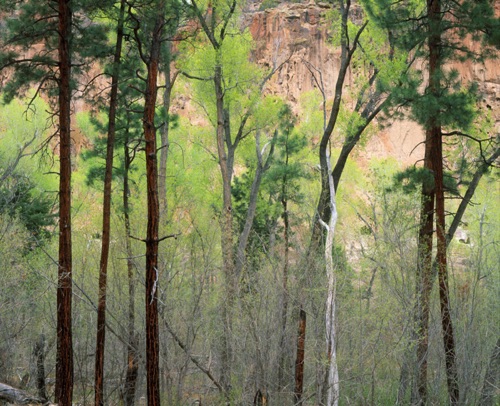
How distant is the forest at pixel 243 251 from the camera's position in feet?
38.4

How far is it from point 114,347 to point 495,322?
896cm

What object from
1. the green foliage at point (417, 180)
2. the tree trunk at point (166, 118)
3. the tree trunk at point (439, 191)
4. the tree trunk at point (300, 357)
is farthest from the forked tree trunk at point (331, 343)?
the tree trunk at point (166, 118)

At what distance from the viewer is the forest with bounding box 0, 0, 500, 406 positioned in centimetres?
1170

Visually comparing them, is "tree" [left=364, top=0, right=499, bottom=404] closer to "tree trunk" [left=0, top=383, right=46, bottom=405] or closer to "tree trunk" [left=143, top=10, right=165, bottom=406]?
"tree trunk" [left=143, top=10, right=165, bottom=406]

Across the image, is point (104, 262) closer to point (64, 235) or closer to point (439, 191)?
point (64, 235)

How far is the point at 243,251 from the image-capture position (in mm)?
16859

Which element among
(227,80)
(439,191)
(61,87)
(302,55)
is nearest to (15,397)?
(61,87)

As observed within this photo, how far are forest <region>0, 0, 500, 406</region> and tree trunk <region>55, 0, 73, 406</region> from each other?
34mm

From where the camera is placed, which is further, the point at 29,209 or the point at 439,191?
the point at 29,209

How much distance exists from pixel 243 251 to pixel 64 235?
19.4 feet

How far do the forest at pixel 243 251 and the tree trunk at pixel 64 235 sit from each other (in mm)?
34

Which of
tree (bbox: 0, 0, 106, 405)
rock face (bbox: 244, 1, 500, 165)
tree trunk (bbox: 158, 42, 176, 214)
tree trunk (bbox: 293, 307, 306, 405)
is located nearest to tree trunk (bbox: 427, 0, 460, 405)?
tree trunk (bbox: 293, 307, 306, 405)

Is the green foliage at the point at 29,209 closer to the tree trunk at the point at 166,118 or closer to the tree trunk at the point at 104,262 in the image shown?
the tree trunk at the point at 166,118

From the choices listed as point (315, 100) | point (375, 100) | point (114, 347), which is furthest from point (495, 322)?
point (315, 100)
